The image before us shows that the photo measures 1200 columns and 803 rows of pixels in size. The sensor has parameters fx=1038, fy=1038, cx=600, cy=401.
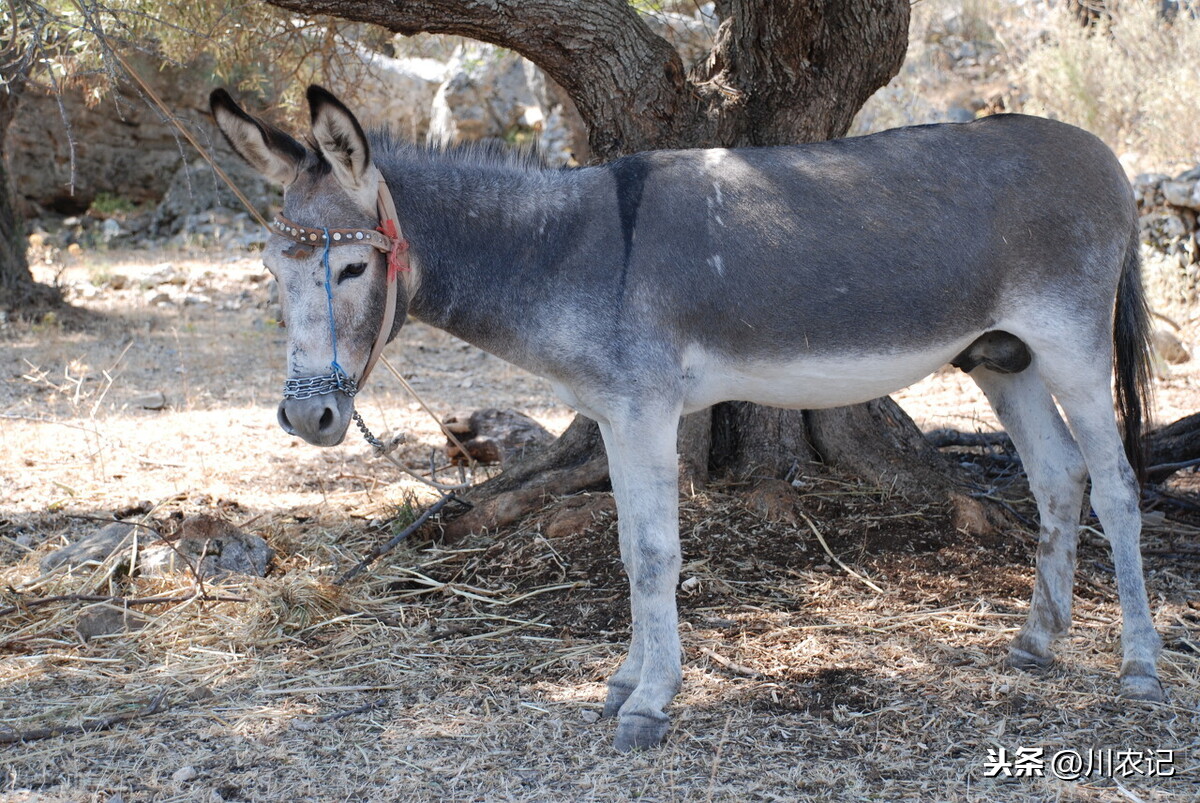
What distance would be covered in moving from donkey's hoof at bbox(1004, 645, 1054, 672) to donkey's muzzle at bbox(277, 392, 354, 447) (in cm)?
253

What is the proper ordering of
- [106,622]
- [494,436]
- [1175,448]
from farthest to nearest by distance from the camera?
[494,436]
[1175,448]
[106,622]

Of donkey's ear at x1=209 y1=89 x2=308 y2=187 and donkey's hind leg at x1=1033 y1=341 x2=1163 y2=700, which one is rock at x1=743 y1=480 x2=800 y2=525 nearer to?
donkey's hind leg at x1=1033 y1=341 x2=1163 y2=700

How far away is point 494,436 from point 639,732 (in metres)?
3.20

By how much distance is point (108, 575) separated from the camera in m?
4.56

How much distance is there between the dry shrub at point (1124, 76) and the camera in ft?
38.9

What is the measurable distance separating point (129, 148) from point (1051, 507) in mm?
15923

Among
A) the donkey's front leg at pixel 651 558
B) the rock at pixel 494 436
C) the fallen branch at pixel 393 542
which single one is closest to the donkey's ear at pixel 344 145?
the donkey's front leg at pixel 651 558

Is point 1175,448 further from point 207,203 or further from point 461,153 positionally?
point 207,203

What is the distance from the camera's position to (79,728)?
11.3 feet

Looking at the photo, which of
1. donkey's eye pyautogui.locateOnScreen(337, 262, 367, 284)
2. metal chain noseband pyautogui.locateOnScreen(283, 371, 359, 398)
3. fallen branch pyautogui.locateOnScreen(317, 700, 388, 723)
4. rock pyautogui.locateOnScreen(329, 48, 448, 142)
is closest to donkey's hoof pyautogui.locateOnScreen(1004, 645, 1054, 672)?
fallen branch pyautogui.locateOnScreen(317, 700, 388, 723)

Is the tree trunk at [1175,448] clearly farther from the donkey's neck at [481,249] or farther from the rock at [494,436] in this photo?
the donkey's neck at [481,249]

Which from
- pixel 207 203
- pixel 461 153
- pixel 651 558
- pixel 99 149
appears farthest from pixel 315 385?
pixel 99 149

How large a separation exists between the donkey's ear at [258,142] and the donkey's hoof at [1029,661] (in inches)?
118

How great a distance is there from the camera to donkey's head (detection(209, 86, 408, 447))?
302cm
